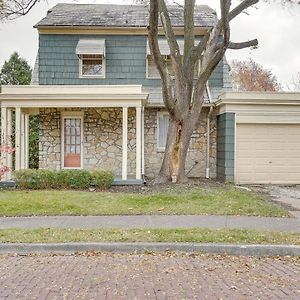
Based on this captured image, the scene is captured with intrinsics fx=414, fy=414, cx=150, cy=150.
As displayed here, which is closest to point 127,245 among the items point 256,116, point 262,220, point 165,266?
point 165,266

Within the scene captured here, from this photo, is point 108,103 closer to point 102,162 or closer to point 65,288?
point 102,162

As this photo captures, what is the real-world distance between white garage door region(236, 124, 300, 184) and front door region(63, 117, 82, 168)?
21.4ft

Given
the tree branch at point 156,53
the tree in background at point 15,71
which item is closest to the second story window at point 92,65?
the tree branch at point 156,53

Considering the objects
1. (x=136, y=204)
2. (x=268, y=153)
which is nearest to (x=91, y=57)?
(x=268, y=153)

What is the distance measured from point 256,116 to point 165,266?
11.2 metres

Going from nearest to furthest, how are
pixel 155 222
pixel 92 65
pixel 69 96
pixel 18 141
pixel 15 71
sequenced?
pixel 155 222, pixel 18 141, pixel 69 96, pixel 92 65, pixel 15 71

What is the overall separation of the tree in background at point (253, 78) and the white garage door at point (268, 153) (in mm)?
23090

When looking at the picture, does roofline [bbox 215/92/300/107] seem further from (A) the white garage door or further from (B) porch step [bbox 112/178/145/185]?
(B) porch step [bbox 112/178/145/185]

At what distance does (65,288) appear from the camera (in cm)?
496

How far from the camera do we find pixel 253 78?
132ft

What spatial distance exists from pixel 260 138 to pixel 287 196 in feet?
Answer: 12.0

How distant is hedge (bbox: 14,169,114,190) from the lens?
1332 centimetres

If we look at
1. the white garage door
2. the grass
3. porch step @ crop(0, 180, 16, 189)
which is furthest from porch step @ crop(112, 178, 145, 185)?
the grass

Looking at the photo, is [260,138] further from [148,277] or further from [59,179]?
[148,277]
